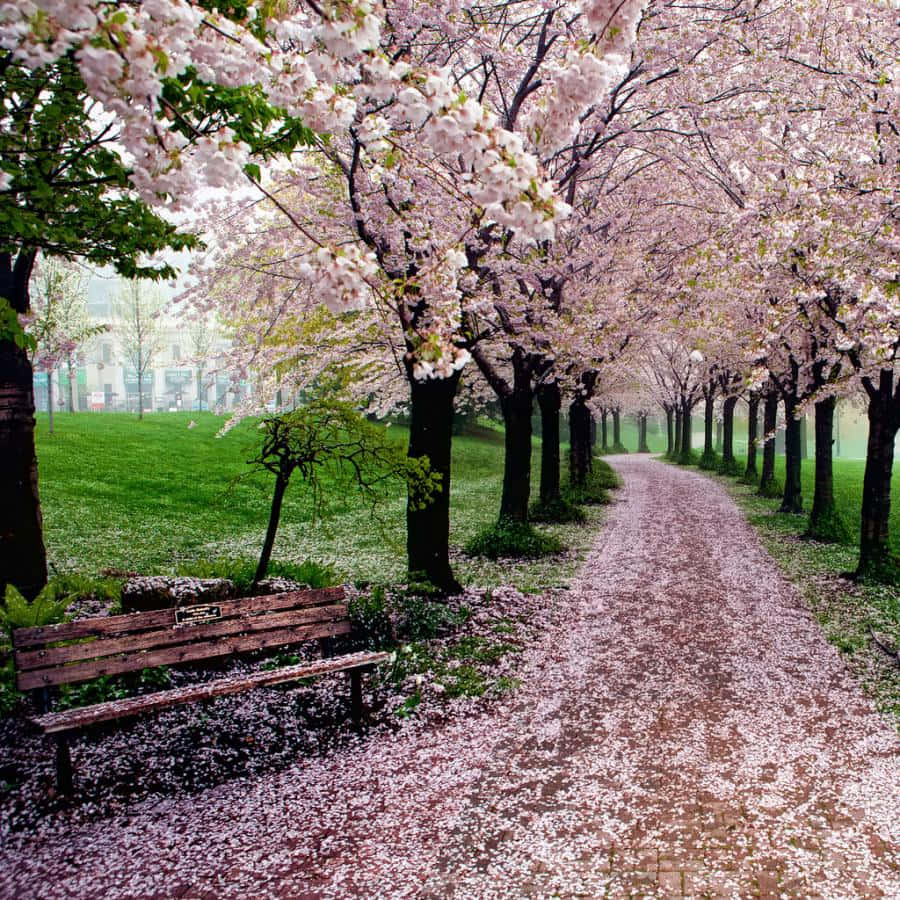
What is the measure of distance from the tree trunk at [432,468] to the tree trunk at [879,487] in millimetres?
7534

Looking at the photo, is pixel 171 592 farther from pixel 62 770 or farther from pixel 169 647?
pixel 62 770

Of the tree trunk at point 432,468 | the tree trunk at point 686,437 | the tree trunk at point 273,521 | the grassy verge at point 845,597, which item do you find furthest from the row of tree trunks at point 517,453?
the tree trunk at point 686,437

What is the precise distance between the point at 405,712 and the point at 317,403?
3.53 m

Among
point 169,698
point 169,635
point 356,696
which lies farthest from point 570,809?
point 169,635

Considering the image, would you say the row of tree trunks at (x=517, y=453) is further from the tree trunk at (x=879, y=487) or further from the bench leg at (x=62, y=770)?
the bench leg at (x=62, y=770)

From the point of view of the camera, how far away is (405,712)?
22.1ft

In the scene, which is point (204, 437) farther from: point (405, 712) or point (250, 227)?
point (405, 712)

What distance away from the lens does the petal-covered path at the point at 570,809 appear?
13.9 ft

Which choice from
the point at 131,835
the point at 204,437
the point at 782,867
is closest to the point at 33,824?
the point at 131,835

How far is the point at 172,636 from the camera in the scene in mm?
6156

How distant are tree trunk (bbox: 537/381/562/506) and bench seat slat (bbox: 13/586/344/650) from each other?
43.6 feet

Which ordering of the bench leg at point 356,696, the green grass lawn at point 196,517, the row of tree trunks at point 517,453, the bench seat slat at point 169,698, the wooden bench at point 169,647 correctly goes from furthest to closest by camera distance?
the row of tree trunks at point 517,453 < the green grass lawn at point 196,517 < the bench leg at point 356,696 < the wooden bench at point 169,647 < the bench seat slat at point 169,698

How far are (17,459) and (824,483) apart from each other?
1676 cm

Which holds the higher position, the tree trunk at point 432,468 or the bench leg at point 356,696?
the tree trunk at point 432,468
